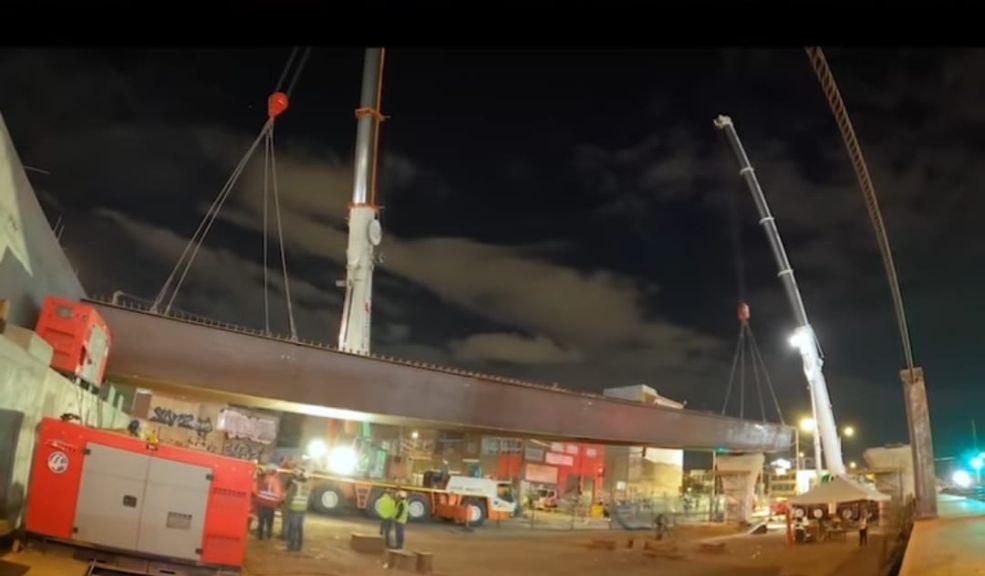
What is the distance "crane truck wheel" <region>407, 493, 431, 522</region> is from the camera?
950 inches

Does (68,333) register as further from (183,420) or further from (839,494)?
(183,420)

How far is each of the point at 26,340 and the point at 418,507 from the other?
16.2 meters

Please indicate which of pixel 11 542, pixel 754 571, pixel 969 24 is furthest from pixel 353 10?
pixel 754 571

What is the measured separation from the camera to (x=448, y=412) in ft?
74.9

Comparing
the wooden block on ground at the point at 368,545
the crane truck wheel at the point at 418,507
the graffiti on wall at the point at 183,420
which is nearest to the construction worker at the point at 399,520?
the wooden block on ground at the point at 368,545

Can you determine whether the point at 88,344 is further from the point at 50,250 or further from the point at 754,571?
the point at 754,571

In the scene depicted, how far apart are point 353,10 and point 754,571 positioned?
59.5 ft

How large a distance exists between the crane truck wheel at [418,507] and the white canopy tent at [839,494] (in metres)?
12.3

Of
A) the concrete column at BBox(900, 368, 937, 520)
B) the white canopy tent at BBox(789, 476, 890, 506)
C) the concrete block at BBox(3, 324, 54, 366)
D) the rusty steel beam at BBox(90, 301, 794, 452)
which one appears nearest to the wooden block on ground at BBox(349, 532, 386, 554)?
the rusty steel beam at BBox(90, 301, 794, 452)

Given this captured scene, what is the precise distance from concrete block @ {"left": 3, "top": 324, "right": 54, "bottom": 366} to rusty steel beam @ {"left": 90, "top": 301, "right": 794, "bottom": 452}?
23.4 feet

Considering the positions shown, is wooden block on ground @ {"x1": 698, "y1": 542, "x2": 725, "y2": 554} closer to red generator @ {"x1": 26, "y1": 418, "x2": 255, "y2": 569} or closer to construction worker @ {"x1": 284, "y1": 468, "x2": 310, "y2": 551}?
construction worker @ {"x1": 284, "y1": 468, "x2": 310, "y2": 551}

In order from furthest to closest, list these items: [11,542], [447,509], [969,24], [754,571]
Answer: [447,509] < [754,571] < [11,542] < [969,24]

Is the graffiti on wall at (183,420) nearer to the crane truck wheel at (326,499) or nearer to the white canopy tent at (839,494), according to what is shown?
the crane truck wheel at (326,499)

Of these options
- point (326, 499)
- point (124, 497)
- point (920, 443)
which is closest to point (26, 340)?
point (124, 497)
